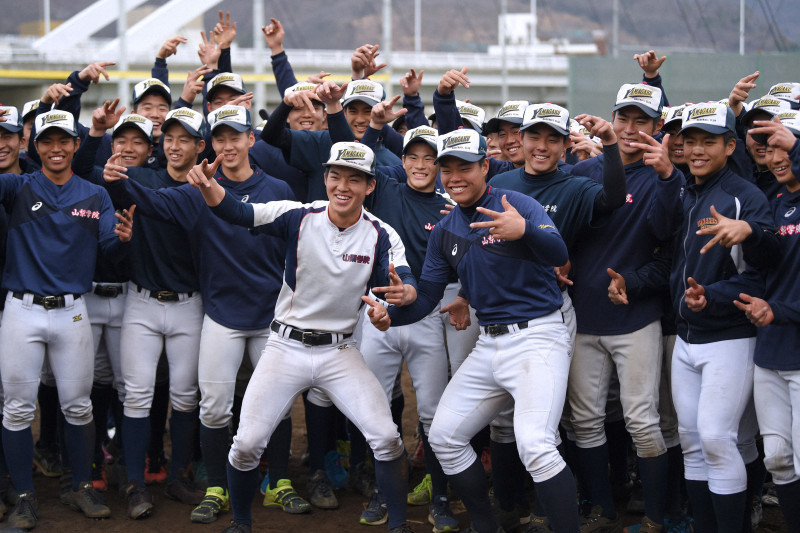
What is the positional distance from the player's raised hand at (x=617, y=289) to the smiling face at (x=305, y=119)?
283 cm

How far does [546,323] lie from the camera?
4.92 m

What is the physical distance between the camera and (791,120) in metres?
5.07

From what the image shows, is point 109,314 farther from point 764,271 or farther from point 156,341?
point 764,271

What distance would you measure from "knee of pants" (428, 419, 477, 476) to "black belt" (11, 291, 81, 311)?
250 centimetres

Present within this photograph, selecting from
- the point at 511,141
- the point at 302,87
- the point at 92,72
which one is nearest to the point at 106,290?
the point at 92,72

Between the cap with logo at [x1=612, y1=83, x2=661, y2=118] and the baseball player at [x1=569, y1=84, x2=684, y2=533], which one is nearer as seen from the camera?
the baseball player at [x1=569, y1=84, x2=684, y2=533]

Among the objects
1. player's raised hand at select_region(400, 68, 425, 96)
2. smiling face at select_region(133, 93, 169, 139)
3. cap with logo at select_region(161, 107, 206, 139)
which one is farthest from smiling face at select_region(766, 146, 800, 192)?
smiling face at select_region(133, 93, 169, 139)

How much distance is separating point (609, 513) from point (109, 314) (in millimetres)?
3558

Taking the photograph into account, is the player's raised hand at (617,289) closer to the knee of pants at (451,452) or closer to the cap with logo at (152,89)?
the knee of pants at (451,452)

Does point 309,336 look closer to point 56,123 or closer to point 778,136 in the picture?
point 56,123

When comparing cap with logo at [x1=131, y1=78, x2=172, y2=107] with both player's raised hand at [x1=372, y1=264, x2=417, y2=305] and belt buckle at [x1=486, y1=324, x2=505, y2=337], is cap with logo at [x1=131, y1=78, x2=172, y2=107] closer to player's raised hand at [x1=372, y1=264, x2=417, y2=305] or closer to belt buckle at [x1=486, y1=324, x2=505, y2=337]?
player's raised hand at [x1=372, y1=264, x2=417, y2=305]

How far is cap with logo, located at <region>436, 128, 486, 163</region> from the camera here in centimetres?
500

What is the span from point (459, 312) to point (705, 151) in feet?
5.43

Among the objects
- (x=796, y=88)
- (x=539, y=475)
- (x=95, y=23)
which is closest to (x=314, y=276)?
(x=539, y=475)
